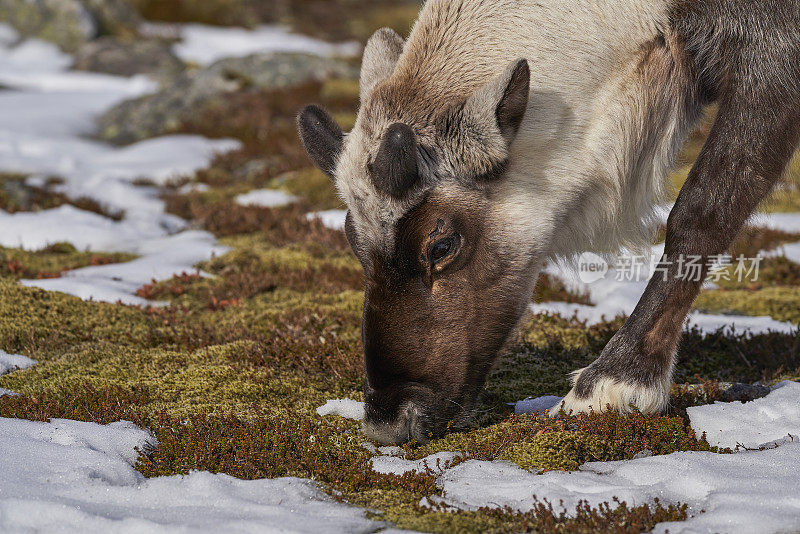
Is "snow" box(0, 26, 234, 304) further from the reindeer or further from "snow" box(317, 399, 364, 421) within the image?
the reindeer

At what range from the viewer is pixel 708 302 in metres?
8.24

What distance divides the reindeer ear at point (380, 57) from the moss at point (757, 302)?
4.37 m

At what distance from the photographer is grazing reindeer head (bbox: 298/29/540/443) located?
15.2 ft

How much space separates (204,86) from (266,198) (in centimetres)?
841

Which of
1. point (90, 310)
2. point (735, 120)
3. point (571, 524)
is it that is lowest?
point (90, 310)

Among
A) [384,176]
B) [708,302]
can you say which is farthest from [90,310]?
[708,302]

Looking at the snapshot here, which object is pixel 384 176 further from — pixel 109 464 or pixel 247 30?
pixel 247 30

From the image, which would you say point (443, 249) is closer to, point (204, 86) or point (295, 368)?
point (295, 368)

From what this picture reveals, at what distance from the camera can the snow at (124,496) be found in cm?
345

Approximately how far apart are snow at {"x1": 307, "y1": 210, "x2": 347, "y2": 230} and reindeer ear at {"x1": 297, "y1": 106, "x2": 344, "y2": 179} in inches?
208

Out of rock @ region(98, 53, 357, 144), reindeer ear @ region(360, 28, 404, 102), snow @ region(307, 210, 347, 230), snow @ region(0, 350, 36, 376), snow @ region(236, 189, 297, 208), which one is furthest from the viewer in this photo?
rock @ region(98, 53, 357, 144)

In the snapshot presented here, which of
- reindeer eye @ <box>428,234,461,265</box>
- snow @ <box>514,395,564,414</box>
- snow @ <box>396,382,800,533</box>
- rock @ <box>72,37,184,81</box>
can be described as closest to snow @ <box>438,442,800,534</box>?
snow @ <box>396,382,800,533</box>

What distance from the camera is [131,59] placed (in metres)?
27.0

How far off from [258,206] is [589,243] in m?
7.36
